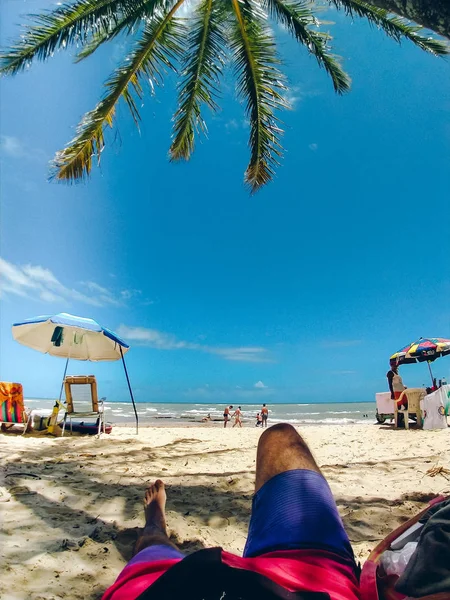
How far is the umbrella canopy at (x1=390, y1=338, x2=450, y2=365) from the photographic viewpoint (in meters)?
10.2

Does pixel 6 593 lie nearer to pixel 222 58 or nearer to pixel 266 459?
pixel 266 459

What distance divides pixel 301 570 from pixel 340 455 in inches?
206

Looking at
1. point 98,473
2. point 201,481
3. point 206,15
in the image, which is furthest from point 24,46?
point 201,481

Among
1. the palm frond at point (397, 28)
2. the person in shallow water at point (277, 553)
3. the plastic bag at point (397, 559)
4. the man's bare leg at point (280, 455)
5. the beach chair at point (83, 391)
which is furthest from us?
the beach chair at point (83, 391)

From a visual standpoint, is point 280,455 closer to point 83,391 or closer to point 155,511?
point 155,511

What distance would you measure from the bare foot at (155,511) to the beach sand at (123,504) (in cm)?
31

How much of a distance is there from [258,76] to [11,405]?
28.5ft

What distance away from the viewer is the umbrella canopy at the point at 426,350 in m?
10.2

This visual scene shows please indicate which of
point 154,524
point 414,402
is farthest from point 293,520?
point 414,402

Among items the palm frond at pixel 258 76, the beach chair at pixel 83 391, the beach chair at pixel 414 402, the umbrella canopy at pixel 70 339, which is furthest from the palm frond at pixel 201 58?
the beach chair at pixel 414 402

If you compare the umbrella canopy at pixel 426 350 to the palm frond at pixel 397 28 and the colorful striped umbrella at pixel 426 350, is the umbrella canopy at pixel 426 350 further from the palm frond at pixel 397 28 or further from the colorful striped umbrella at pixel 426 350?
the palm frond at pixel 397 28

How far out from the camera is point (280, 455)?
1222 millimetres

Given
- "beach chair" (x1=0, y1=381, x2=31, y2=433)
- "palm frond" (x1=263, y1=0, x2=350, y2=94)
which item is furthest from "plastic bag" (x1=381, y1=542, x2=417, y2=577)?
"beach chair" (x1=0, y1=381, x2=31, y2=433)

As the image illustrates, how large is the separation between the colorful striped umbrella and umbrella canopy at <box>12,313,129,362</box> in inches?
334
